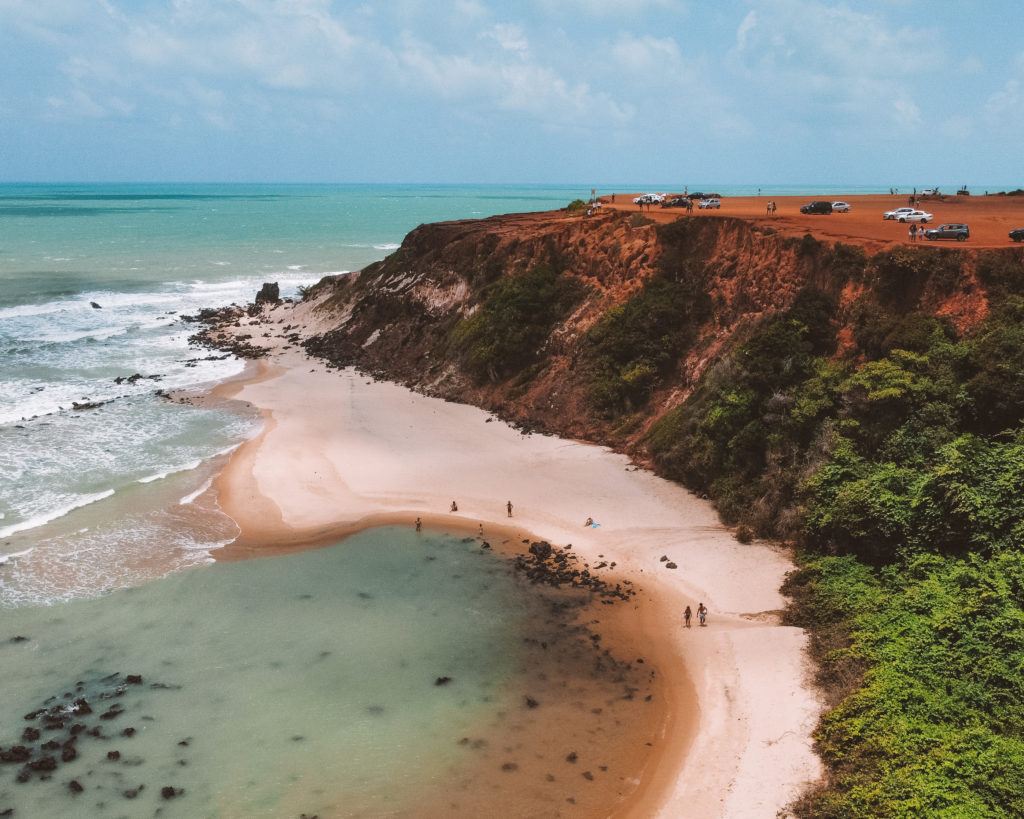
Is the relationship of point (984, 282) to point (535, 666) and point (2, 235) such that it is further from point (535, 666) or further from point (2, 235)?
point (2, 235)

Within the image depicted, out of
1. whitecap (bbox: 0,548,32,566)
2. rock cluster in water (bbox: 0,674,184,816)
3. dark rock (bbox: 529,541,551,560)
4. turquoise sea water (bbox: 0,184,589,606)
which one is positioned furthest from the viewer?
turquoise sea water (bbox: 0,184,589,606)

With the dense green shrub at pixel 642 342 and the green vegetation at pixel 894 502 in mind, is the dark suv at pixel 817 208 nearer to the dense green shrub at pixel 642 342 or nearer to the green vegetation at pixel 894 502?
the dense green shrub at pixel 642 342

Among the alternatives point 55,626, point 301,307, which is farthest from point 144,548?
point 301,307

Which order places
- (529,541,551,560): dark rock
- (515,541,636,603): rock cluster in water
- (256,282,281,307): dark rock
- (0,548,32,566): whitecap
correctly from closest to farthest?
(515,541,636,603): rock cluster in water, (0,548,32,566): whitecap, (529,541,551,560): dark rock, (256,282,281,307): dark rock

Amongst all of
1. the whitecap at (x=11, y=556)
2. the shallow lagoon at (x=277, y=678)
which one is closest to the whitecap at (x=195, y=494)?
the whitecap at (x=11, y=556)

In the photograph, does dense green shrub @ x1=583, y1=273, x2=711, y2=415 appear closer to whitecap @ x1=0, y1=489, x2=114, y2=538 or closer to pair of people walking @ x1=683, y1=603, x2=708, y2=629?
pair of people walking @ x1=683, y1=603, x2=708, y2=629

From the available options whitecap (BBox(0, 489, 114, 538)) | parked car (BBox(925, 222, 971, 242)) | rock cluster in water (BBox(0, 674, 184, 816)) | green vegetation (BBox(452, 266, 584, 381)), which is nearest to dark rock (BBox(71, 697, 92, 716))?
rock cluster in water (BBox(0, 674, 184, 816))
